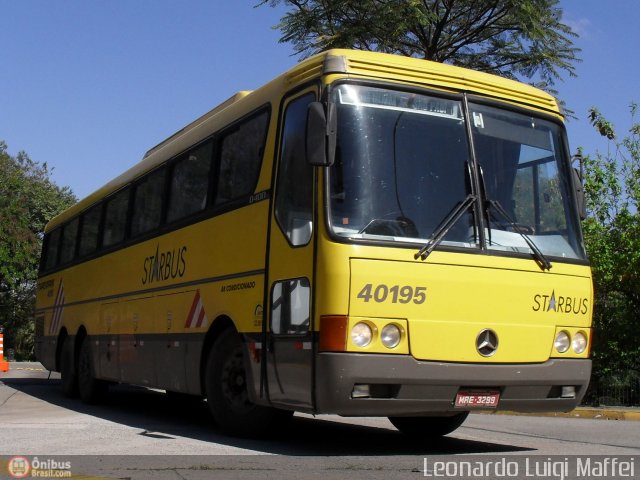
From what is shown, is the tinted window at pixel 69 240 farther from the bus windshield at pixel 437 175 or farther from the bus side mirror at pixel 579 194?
the bus side mirror at pixel 579 194

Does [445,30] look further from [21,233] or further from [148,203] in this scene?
[21,233]

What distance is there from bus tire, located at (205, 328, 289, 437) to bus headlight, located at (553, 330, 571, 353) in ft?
8.85

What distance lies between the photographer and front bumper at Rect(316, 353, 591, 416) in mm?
7629

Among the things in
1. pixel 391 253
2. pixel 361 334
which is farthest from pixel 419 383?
pixel 391 253

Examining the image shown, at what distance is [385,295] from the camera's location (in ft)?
25.6

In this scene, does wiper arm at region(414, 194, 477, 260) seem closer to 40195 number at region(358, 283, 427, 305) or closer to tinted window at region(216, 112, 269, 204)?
40195 number at region(358, 283, 427, 305)

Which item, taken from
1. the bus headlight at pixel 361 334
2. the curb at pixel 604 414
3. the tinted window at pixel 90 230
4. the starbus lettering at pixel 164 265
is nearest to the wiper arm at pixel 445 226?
the bus headlight at pixel 361 334

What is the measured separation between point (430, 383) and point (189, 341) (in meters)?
3.65

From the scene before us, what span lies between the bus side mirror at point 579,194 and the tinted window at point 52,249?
12.7m

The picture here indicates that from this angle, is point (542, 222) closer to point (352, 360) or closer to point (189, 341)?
point (352, 360)

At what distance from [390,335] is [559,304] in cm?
180

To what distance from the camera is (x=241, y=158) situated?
9.88 m

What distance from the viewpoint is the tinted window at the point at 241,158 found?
9.42 meters

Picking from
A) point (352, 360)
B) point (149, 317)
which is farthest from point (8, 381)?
point (352, 360)
